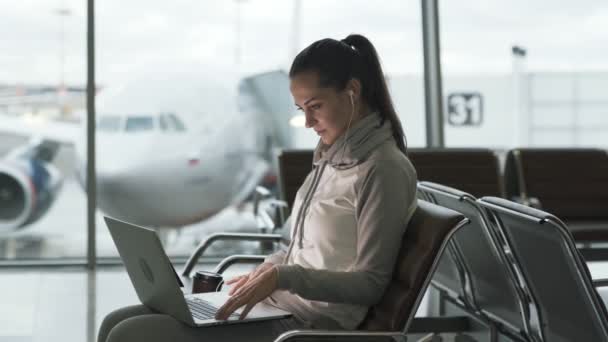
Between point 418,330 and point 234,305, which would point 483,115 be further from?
point 234,305

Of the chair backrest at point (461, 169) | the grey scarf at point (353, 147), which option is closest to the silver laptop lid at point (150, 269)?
the grey scarf at point (353, 147)

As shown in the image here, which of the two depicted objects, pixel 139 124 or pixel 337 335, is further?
pixel 139 124

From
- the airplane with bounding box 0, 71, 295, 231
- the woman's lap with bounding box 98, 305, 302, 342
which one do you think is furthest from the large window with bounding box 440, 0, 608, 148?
the woman's lap with bounding box 98, 305, 302, 342

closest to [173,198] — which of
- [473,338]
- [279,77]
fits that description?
[279,77]

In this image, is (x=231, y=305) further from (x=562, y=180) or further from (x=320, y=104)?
(x=562, y=180)

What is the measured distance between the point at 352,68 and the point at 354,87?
0.14 ft

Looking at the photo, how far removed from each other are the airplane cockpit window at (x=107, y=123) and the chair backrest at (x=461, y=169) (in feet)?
6.70

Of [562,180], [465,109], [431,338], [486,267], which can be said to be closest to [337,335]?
[486,267]

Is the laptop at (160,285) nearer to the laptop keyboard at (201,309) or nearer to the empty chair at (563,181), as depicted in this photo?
the laptop keyboard at (201,309)

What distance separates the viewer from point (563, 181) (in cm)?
466

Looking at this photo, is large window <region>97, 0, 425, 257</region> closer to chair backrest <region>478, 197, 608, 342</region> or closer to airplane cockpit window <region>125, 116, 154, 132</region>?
airplane cockpit window <region>125, 116, 154, 132</region>

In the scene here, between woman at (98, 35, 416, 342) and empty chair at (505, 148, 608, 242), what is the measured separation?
9.01 feet

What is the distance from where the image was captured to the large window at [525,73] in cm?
Result: 593

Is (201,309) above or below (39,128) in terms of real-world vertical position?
below
